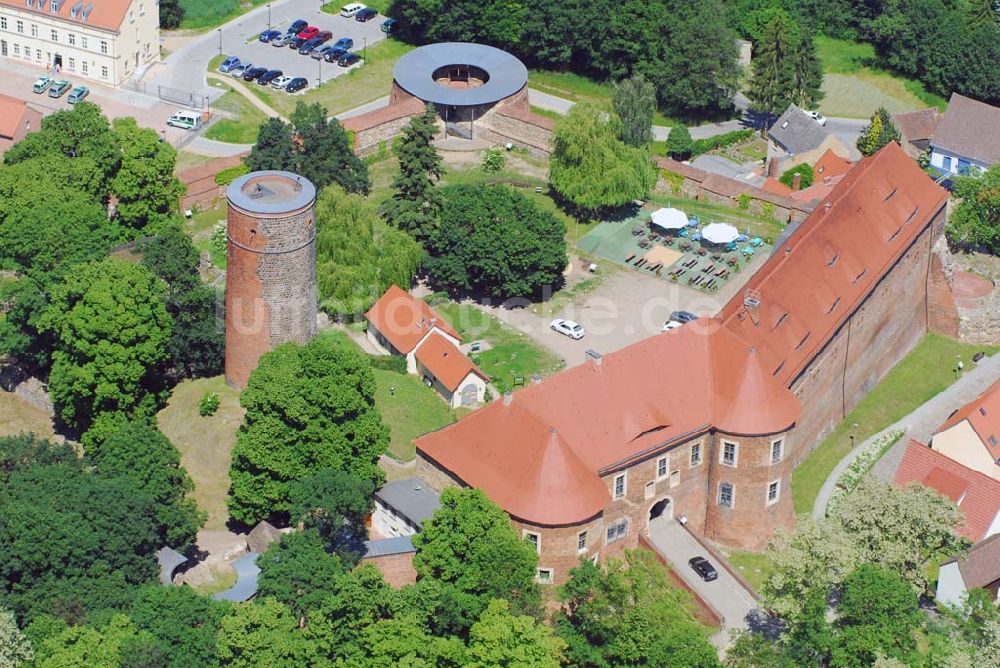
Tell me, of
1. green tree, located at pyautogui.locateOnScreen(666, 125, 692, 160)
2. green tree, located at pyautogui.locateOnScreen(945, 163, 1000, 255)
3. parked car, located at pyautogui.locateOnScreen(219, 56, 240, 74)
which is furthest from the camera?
parked car, located at pyautogui.locateOnScreen(219, 56, 240, 74)

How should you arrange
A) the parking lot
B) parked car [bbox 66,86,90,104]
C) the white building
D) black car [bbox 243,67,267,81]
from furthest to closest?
the parking lot
black car [bbox 243,67,267,81]
the white building
parked car [bbox 66,86,90,104]

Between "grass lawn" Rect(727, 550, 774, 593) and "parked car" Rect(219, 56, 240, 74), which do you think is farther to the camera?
"parked car" Rect(219, 56, 240, 74)

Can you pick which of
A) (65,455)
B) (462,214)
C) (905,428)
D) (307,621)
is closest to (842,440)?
(905,428)

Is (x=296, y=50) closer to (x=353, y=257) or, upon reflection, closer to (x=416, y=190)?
(x=416, y=190)

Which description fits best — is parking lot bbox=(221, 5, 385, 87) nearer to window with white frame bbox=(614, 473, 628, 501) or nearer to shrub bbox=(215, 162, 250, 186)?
shrub bbox=(215, 162, 250, 186)

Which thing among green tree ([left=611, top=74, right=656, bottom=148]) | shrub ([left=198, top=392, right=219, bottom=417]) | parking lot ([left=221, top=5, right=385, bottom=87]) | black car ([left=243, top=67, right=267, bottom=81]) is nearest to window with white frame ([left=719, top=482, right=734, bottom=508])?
shrub ([left=198, top=392, right=219, bottom=417])

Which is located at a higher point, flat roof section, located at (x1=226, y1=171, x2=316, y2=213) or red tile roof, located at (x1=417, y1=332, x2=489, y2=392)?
flat roof section, located at (x1=226, y1=171, x2=316, y2=213)

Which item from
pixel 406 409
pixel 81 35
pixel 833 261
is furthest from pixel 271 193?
pixel 81 35

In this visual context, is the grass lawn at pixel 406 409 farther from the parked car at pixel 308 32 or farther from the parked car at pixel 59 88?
the parked car at pixel 308 32
